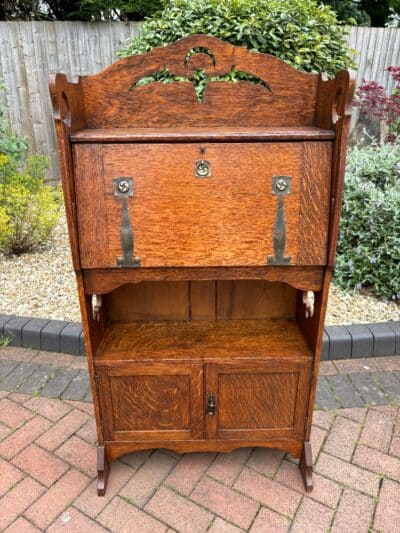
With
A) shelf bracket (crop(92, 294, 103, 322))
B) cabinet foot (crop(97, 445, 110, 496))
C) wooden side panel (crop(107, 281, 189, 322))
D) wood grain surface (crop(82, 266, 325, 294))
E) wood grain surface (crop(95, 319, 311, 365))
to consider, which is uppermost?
wood grain surface (crop(82, 266, 325, 294))

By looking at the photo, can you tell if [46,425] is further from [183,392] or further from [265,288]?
[265,288]

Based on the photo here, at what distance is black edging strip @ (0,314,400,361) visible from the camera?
2666 mm

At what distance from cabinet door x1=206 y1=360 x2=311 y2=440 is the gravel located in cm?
117

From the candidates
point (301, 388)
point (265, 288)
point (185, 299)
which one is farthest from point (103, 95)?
point (301, 388)

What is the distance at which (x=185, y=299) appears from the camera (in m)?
2.03

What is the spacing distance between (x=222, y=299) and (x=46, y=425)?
1146 mm

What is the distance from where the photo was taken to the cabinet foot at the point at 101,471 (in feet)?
6.03

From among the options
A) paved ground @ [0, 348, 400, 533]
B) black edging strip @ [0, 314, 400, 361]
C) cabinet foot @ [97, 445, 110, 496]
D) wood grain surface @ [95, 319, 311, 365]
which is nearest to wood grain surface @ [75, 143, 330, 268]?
wood grain surface @ [95, 319, 311, 365]

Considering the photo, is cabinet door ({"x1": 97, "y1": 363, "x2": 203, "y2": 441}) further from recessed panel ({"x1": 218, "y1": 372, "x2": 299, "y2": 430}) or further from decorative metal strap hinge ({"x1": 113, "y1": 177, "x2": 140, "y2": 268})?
decorative metal strap hinge ({"x1": 113, "y1": 177, "x2": 140, "y2": 268})

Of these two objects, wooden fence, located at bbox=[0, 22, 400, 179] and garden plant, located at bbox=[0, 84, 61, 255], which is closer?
garden plant, located at bbox=[0, 84, 61, 255]

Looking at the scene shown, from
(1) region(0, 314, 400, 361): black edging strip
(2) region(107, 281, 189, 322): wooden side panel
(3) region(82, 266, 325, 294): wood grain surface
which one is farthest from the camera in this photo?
(1) region(0, 314, 400, 361): black edging strip

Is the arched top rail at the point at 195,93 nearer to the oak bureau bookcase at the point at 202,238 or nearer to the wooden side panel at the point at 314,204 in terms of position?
the oak bureau bookcase at the point at 202,238

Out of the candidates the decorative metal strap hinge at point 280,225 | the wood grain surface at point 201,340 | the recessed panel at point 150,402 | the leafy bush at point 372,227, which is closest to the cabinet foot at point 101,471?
the recessed panel at point 150,402

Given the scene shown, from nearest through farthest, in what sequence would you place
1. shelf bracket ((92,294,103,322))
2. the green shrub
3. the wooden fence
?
shelf bracket ((92,294,103,322))
the green shrub
the wooden fence
